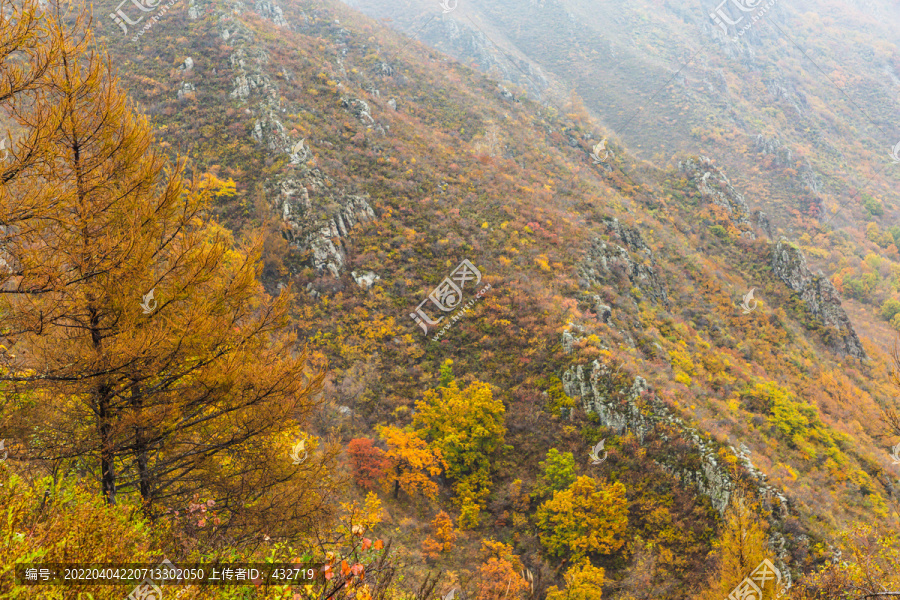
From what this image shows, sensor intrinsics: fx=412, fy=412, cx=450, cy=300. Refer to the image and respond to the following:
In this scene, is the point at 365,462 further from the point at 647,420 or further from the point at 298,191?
the point at 298,191

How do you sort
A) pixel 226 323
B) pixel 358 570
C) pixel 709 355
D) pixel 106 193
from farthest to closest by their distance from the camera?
pixel 709 355, pixel 226 323, pixel 106 193, pixel 358 570

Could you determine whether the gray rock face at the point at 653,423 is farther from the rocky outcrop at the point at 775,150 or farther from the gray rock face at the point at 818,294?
the rocky outcrop at the point at 775,150

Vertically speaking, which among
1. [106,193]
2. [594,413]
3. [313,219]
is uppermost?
[106,193]

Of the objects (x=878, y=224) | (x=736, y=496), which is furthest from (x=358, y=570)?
(x=878, y=224)

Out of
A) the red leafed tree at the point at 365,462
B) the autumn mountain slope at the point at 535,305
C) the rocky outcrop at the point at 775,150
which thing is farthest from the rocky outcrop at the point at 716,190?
the red leafed tree at the point at 365,462

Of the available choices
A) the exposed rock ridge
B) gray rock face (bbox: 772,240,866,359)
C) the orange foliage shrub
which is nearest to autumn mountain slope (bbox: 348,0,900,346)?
gray rock face (bbox: 772,240,866,359)

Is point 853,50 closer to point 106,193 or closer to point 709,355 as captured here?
point 709,355

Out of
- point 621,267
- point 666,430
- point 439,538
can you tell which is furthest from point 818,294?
point 439,538
